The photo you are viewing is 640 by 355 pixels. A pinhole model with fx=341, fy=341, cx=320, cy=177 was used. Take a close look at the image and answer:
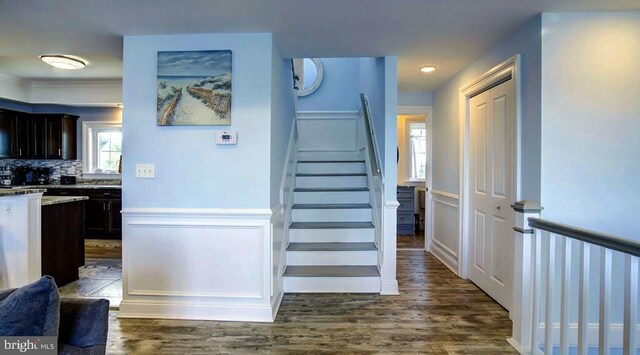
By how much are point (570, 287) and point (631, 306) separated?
24.9 inches

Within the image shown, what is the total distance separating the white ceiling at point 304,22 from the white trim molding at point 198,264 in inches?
54.6

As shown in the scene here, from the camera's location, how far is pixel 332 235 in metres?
3.62

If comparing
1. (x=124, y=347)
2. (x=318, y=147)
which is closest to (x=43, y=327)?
(x=124, y=347)

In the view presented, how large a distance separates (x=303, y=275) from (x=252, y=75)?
1.83 metres

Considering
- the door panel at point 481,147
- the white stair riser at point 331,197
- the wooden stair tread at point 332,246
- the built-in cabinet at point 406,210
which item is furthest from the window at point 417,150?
the wooden stair tread at point 332,246

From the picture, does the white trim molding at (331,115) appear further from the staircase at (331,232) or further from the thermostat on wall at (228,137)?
the thermostat on wall at (228,137)

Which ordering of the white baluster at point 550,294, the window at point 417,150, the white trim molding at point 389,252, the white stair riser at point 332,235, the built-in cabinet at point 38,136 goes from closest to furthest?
the white baluster at point 550,294
the white trim molding at point 389,252
the white stair riser at point 332,235
the built-in cabinet at point 38,136
the window at point 417,150

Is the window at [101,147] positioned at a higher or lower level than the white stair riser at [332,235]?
higher

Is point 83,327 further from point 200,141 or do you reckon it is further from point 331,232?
point 331,232

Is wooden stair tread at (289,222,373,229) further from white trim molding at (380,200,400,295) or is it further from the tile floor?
the tile floor

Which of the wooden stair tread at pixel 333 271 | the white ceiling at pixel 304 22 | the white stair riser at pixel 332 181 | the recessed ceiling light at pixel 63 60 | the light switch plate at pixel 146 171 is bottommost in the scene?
the wooden stair tread at pixel 333 271

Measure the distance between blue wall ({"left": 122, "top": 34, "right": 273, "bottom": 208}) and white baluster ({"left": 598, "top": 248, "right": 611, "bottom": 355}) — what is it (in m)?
2.03

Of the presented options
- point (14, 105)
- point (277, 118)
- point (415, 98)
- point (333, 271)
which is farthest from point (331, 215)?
point (14, 105)

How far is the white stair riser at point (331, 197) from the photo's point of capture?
4090 millimetres
